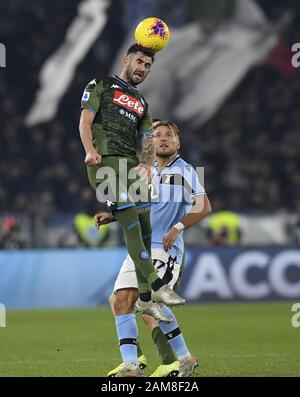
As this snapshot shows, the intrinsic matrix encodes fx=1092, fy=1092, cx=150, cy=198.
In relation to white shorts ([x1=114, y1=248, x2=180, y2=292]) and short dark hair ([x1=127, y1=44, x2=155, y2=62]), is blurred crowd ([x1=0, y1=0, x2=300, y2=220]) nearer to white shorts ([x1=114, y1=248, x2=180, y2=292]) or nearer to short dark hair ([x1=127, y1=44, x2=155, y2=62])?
white shorts ([x1=114, y1=248, x2=180, y2=292])

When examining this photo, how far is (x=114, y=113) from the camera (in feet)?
28.2

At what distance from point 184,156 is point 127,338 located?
54.8ft

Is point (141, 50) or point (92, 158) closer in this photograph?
point (92, 158)

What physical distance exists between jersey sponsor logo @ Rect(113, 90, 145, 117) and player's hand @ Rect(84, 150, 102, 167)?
1.90ft

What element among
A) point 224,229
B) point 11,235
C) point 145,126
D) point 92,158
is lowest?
point 224,229

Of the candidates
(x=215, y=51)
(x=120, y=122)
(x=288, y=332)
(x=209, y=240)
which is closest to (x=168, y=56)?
(x=215, y=51)

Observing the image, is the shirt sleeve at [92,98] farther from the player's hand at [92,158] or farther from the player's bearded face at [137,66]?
the player's hand at [92,158]

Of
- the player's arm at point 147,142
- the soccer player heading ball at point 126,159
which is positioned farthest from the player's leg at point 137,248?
the player's arm at point 147,142

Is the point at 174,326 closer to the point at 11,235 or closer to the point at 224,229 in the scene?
the point at 11,235

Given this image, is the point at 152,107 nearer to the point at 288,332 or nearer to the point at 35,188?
the point at 35,188

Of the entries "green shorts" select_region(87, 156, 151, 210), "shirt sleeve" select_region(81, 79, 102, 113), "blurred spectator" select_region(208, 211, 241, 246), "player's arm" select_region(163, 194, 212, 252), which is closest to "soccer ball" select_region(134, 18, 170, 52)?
"shirt sleeve" select_region(81, 79, 102, 113)

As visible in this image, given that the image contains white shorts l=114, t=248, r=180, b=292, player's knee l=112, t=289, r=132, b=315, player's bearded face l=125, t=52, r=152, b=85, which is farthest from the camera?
white shorts l=114, t=248, r=180, b=292

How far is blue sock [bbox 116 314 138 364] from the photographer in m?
8.84

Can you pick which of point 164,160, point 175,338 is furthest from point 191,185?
point 175,338
